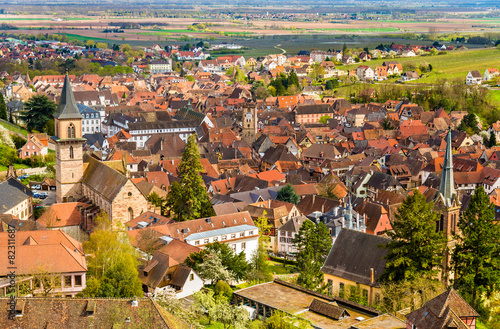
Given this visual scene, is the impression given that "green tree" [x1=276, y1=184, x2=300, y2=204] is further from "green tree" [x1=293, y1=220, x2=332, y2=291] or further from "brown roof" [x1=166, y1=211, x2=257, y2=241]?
"green tree" [x1=293, y1=220, x2=332, y2=291]

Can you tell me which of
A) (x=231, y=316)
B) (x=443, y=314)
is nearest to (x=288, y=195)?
(x=231, y=316)

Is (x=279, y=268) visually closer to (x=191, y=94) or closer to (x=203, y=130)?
(x=203, y=130)

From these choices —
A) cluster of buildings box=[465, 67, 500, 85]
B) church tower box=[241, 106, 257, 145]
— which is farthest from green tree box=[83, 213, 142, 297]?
cluster of buildings box=[465, 67, 500, 85]

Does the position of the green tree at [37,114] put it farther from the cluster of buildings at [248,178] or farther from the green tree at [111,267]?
the green tree at [111,267]

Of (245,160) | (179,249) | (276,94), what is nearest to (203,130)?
(245,160)

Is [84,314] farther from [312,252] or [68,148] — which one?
[68,148]

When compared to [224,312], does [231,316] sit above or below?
below

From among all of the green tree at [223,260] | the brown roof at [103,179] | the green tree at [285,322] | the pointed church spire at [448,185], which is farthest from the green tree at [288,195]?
the green tree at [285,322]
